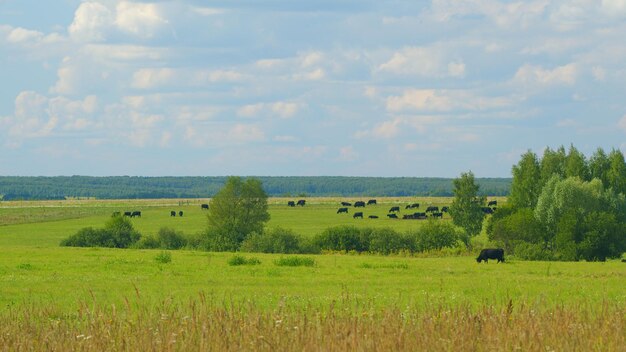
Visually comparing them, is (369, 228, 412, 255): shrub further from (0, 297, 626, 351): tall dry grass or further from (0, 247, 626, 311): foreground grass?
(0, 297, 626, 351): tall dry grass

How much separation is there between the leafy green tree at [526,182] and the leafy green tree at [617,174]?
7.20 metres

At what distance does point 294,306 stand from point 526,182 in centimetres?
7700

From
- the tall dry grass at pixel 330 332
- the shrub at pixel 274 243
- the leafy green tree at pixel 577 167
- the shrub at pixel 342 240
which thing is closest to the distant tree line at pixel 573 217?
the leafy green tree at pixel 577 167

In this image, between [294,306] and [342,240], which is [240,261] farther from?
[342,240]

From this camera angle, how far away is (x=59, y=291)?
26531 mm

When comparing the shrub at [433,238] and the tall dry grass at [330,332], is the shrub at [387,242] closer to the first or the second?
the shrub at [433,238]

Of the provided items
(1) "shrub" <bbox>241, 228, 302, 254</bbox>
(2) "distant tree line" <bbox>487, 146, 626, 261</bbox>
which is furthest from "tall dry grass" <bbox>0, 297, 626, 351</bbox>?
(1) "shrub" <bbox>241, 228, 302, 254</bbox>

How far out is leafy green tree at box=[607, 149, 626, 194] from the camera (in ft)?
285

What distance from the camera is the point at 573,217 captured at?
6750 cm

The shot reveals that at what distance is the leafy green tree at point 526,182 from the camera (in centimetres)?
9144

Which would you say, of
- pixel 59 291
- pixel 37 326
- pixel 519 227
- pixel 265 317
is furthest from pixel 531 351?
pixel 519 227

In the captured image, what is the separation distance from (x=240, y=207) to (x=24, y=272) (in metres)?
51.7

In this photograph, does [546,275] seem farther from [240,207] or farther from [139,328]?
[240,207]

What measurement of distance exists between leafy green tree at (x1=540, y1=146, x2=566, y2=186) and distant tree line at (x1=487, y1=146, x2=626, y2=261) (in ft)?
0.71
